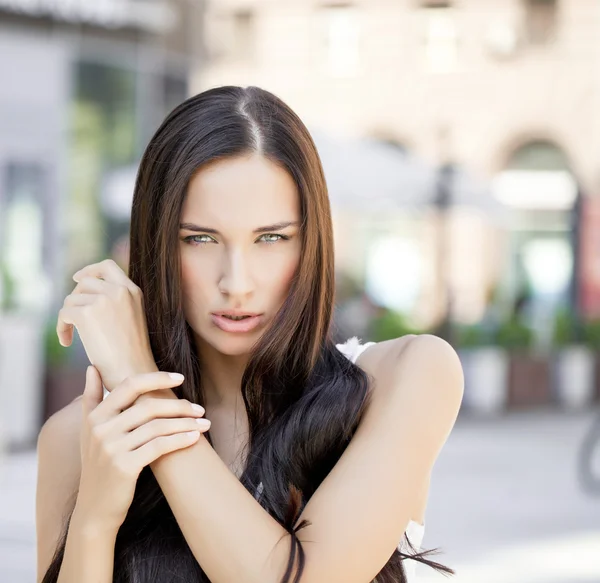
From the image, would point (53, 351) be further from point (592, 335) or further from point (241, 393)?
point (241, 393)

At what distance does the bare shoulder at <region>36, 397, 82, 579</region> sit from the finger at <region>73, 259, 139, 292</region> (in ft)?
0.78

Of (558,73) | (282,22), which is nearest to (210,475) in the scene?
(558,73)

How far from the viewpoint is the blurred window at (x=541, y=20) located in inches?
1073

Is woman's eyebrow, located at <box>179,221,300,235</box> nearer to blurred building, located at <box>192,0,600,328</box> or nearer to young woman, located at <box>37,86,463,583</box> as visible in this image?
young woman, located at <box>37,86,463,583</box>

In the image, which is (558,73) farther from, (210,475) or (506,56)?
(210,475)

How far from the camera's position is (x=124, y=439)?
1.63m

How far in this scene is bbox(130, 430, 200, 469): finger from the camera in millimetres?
1628

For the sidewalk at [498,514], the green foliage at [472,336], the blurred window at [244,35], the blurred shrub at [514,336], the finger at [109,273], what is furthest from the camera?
the blurred window at [244,35]

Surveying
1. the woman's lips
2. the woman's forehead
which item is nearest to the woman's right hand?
the woman's lips

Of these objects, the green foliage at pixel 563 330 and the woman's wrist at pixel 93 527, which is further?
the green foliage at pixel 563 330

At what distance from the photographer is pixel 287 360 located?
1.84 metres

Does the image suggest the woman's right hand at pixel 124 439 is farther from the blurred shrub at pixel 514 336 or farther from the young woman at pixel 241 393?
the blurred shrub at pixel 514 336

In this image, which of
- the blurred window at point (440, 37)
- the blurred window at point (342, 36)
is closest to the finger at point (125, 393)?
the blurred window at point (440, 37)

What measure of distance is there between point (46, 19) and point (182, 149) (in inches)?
576
